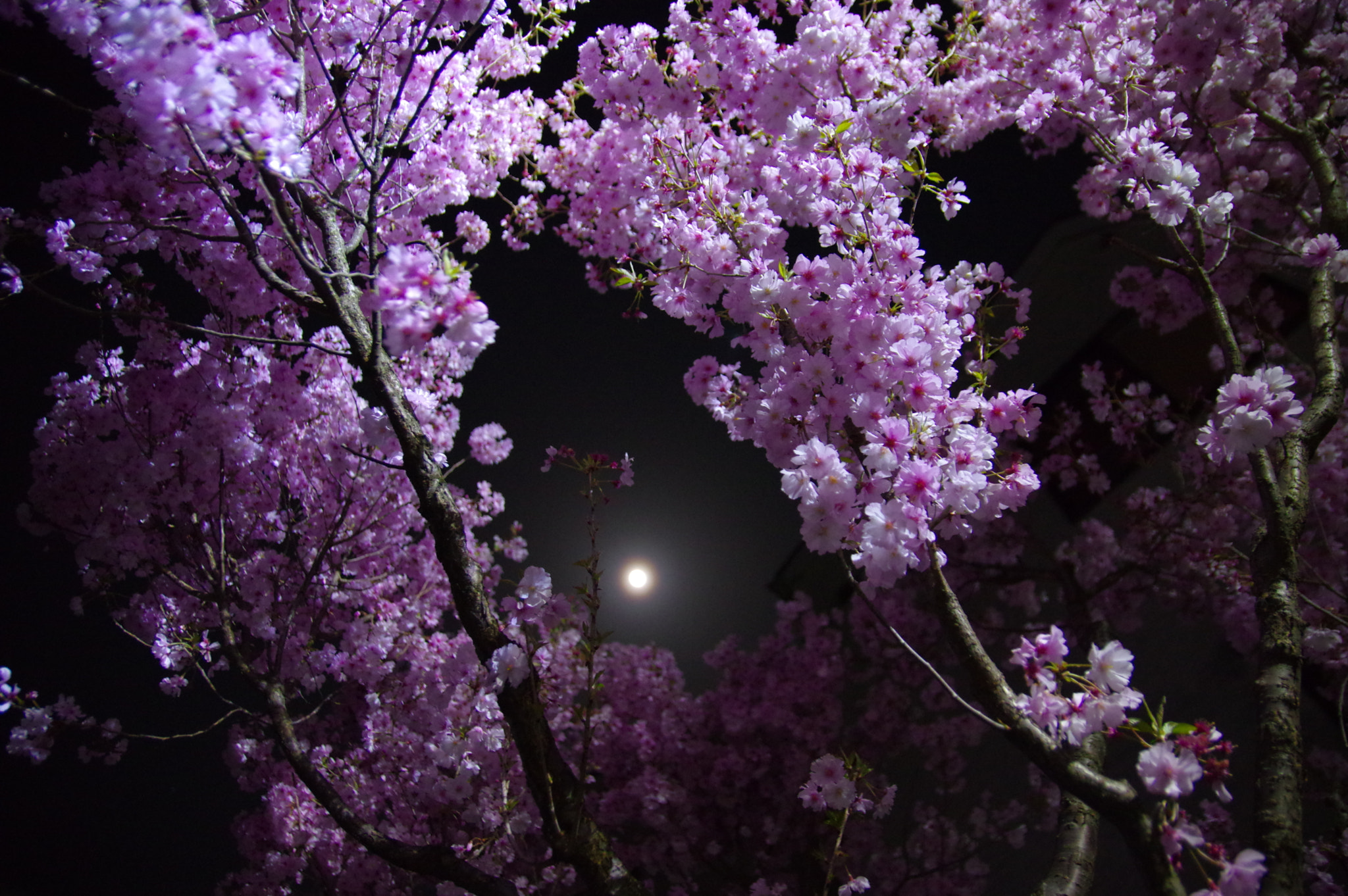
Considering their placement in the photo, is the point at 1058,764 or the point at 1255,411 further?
the point at 1255,411

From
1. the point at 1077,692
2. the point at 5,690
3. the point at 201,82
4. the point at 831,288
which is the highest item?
the point at 201,82

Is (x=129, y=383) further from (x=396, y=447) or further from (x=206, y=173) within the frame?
(x=206, y=173)

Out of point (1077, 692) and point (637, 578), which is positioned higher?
point (637, 578)

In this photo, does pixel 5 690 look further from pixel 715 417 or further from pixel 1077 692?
pixel 1077 692

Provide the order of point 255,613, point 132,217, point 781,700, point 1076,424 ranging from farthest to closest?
point 781,700 → point 1076,424 → point 255,613 → point 132,217

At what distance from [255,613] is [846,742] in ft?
16.1

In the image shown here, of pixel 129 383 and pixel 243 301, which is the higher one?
pixel 243 301

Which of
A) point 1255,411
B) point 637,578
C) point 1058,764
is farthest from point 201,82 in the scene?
point 637,578

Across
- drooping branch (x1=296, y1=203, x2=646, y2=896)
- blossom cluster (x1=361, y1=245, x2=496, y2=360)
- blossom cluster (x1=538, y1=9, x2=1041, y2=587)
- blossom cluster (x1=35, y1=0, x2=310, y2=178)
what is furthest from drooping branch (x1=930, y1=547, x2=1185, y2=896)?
blossom cluster (x1=35, y1=0, x2=310, y2=178)

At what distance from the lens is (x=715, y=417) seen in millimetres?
3014

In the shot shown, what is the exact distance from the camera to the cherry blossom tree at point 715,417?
6.50 ft

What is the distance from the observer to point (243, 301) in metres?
3.56

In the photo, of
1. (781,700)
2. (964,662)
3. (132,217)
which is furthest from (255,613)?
(781,700)

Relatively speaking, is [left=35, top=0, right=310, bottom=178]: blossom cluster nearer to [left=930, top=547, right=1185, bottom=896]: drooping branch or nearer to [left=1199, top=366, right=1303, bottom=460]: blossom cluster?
[left=930, top=547, right=1185, bottom=896]: drooping branch
